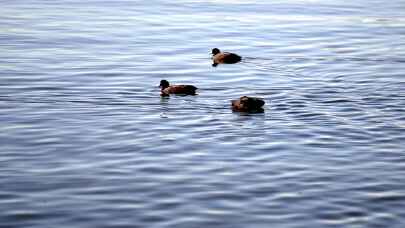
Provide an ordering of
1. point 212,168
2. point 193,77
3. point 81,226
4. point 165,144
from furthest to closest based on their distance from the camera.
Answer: point 193,77
point 165,144
point 212,168
point 81,226

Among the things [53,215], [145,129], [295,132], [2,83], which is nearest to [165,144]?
[145,129]

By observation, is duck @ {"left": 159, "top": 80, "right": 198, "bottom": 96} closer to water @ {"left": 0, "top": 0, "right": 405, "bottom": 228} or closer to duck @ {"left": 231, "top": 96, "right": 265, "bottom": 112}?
water @ {"left": 0, "top": 0, "right": 405, "bottom": 228}

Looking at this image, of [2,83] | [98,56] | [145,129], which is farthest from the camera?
[98,56]

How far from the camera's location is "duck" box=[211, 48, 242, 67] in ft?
92.1

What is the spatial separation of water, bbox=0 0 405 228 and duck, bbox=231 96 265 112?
8.9 inches

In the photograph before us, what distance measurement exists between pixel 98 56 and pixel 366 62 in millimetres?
8297

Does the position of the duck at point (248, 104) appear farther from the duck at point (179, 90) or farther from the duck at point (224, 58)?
the duck at point (224, 58)

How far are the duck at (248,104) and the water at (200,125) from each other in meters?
0.23

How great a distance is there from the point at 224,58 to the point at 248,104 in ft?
24.1

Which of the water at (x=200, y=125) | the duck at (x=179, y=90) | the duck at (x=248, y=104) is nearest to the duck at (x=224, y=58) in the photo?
the water at (x=200, y=125)

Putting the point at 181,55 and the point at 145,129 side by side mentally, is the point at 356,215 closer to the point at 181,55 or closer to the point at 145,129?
the point at 145,129

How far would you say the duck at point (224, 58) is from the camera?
28078mm

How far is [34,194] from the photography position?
15.3 metres

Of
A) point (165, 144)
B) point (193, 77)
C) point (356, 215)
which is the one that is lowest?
point (356, 215)
